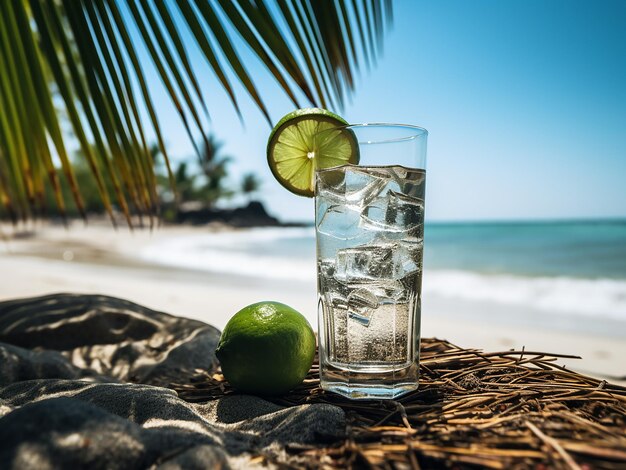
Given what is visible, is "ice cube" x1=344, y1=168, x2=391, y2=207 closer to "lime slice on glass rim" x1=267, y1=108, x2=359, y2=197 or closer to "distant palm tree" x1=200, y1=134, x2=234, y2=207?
"lime slice on glass rim" x1=267, y1=108, x2=359, y2=197

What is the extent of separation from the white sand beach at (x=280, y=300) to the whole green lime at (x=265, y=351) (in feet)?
3.05

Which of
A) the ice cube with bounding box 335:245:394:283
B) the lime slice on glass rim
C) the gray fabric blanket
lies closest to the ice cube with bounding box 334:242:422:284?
the ice cube with bounding box 335:245:394:283

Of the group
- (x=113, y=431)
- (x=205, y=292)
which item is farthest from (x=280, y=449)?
(x=205, y=292)

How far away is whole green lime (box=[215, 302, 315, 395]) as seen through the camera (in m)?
1.57

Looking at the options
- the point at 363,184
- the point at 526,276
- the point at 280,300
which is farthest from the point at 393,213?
the point at 526,276

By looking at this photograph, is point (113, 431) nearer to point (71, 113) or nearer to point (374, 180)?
point (71, 113)

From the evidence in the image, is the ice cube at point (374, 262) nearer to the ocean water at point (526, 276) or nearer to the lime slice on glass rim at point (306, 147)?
the lime slice on glass rim at point (306, 147)

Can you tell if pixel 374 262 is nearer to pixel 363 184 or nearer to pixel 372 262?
pixel 372 262

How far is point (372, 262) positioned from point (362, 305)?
0.14 metres

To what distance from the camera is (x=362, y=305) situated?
1.61 metres

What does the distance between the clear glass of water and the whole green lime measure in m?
0.09

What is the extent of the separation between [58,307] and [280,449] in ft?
5.53

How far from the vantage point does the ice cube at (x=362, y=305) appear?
160 cm

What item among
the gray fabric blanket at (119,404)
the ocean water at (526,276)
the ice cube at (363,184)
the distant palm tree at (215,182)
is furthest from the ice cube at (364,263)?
the distant palm tree at (215,182)
